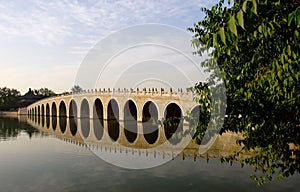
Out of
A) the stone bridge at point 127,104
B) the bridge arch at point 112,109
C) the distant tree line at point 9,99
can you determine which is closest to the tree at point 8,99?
the distant tree line at point 9,99

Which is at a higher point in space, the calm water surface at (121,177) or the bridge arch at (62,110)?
the bridge arch at (62,110)

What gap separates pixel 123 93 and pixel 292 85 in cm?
4460

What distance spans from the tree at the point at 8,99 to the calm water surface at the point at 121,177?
302ft

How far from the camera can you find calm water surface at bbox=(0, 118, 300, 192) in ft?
39.8

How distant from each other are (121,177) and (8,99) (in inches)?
4013

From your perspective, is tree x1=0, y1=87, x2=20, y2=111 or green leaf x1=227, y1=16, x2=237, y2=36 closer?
green leaf x1=227, y1=16, x2=237, y2=36

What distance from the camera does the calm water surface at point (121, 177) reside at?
1213 centimetres

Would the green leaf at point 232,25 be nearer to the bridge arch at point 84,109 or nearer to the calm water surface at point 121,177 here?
the calm water surface at point 121,177

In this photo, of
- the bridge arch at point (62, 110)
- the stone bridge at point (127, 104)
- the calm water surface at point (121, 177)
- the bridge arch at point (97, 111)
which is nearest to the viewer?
the calm water surface at point (121, 177)

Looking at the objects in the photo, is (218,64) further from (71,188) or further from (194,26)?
(71,188)

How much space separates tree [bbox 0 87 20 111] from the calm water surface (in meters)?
92.1

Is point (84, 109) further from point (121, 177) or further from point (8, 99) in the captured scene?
point (8, 99)

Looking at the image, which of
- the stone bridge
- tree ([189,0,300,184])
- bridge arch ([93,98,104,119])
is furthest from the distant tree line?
tree ([189,0,300,184])

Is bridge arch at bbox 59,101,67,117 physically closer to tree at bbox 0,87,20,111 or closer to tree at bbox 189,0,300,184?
tree at bbox 0,87,20,111
